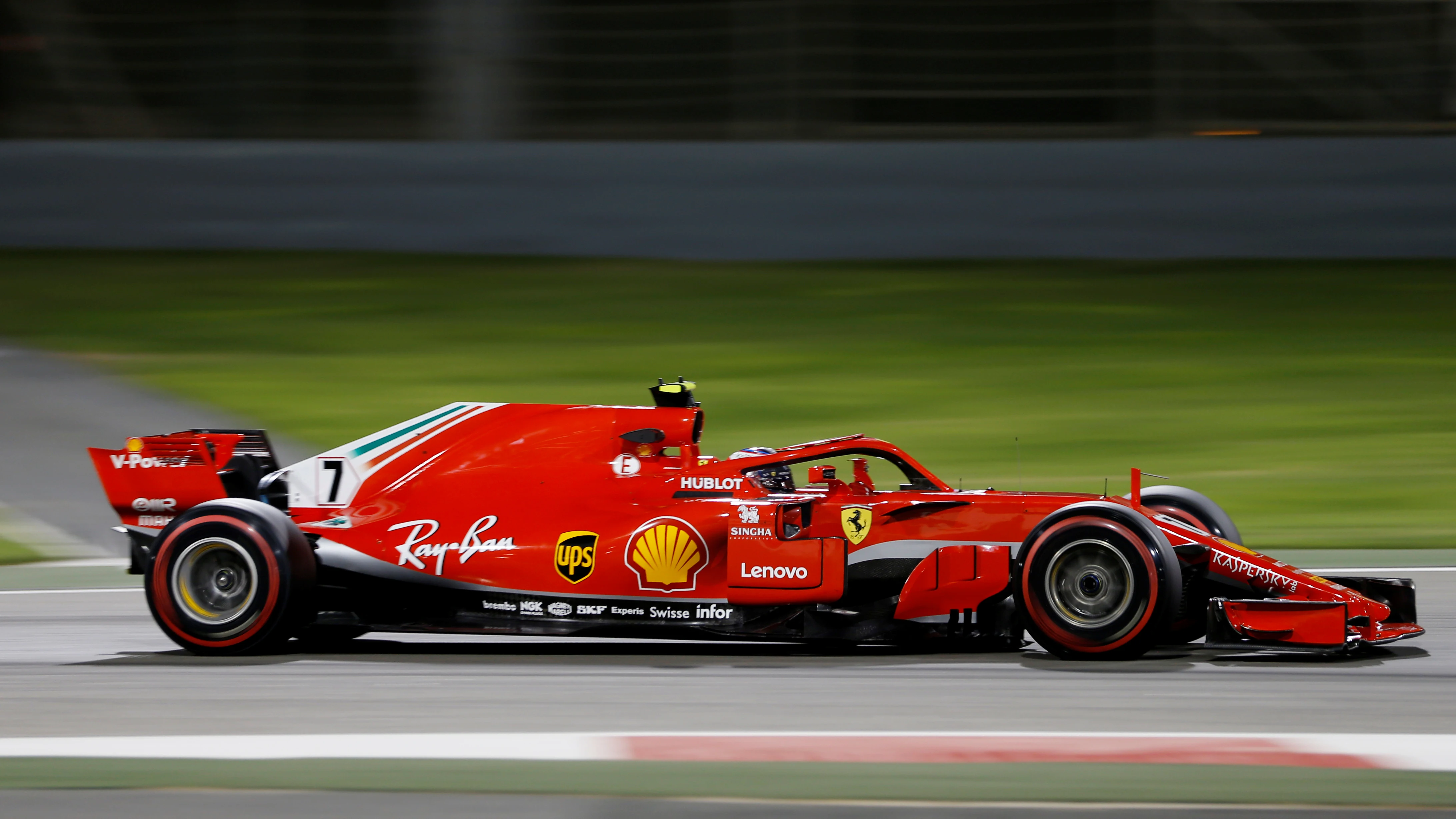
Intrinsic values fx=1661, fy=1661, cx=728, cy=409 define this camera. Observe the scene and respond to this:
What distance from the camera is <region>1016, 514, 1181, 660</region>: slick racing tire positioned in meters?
6.77

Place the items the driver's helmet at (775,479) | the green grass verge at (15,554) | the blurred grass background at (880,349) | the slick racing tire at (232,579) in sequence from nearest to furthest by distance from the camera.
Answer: the slick racing tire at (232,579) → the driver's helmet at (775,479) → the green grass verge at (15,554) → the blurred grass background at (880,349)

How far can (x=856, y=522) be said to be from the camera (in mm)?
7227

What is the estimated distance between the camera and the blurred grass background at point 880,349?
14227mm

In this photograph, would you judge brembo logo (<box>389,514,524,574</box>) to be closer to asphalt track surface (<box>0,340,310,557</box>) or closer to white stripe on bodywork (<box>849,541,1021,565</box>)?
white stripe on bodywork (<box>849,541,1021,565</box>)

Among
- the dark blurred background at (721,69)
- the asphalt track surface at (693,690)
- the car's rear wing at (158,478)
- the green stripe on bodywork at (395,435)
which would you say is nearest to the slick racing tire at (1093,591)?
the asphalt track surface at (693,690)

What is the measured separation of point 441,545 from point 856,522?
6.12 feet

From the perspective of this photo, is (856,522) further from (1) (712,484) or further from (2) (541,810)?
(2) (541,810)

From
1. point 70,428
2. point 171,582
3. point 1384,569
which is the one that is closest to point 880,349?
point 1384,569

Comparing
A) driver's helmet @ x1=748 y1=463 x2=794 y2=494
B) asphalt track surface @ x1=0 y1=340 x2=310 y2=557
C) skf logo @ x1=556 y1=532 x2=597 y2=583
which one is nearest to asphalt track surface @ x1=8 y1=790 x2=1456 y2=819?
skf logo @ x1=556 y1=532 x2=597 y2=583

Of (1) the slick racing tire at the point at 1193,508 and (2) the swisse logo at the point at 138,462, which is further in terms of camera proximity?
(1) the slick racing tire at the point at 1193,508

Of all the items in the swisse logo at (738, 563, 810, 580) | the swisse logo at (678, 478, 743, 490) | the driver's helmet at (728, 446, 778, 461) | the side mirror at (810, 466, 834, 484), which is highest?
the driver's helmet at (728, 446, 778, 461)

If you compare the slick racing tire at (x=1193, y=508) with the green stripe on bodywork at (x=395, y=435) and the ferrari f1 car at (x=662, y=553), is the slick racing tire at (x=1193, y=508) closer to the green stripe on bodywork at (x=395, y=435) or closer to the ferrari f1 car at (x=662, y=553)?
the ferrari f1 car at (x=662, y=553)

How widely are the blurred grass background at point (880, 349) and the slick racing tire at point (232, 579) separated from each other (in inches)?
270

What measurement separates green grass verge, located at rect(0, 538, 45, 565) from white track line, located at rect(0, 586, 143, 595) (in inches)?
53.6
